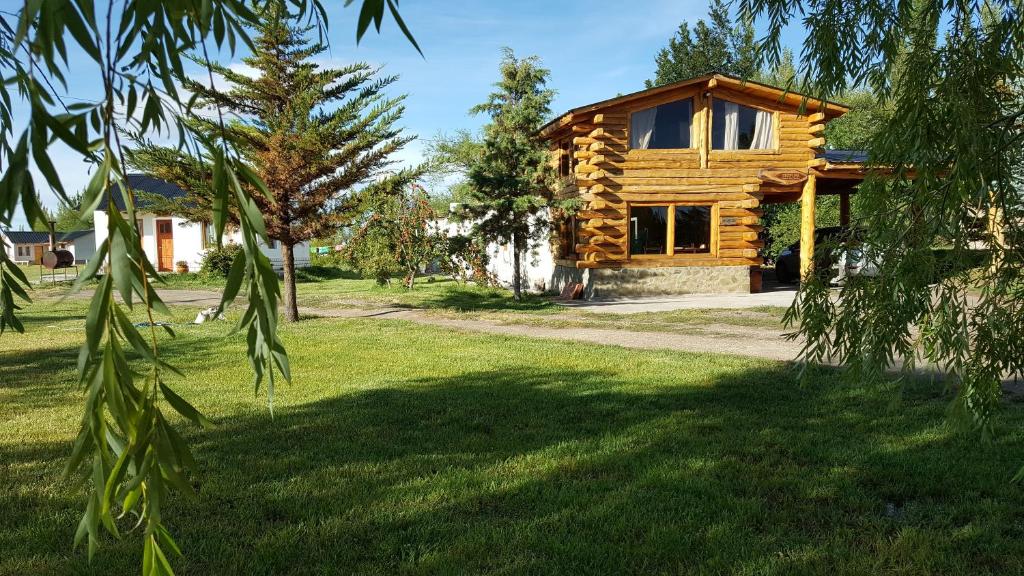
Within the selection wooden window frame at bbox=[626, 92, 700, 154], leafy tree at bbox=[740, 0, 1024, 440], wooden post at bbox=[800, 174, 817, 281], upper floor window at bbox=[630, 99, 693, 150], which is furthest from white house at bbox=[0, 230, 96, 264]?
leafy tree at bbox=[740, 0, 1024, 440]

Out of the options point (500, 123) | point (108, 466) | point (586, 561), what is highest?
point (500, 123)

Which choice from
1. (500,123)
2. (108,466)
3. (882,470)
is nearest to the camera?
(108,466)

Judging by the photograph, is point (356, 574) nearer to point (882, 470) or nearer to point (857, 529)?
point (857, 529)

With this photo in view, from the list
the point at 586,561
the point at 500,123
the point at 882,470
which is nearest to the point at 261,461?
the point at 586,561

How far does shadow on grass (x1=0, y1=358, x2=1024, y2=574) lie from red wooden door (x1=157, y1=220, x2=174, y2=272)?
2868 centimetres

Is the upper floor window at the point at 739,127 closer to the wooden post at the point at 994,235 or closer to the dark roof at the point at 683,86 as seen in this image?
the dark roof at the point at 683,86

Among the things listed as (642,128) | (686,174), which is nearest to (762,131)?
(686,174)

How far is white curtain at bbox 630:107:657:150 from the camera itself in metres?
19.5

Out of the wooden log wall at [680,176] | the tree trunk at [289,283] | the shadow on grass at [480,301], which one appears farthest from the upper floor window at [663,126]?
the tree trunk at [289,283]

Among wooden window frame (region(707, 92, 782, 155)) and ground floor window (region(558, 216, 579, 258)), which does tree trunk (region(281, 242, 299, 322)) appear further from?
wooden window frame (region(707, 92, 782, 155))

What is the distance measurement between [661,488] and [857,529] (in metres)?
1.10

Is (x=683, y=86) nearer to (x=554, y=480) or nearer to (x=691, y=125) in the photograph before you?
(x=691, y=125)

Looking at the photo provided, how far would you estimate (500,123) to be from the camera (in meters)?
18.9

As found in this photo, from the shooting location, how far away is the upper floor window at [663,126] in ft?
64.2
